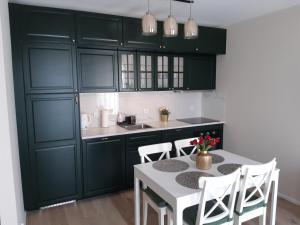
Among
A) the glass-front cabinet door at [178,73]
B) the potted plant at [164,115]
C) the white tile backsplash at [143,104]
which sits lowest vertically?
the potted plant at [164,115]

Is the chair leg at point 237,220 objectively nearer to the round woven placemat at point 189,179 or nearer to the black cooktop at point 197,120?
the round woven placemat at point 189,179

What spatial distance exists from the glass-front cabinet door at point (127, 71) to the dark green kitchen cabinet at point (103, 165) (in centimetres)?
73

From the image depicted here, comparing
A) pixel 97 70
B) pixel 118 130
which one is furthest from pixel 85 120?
pixel 97 70

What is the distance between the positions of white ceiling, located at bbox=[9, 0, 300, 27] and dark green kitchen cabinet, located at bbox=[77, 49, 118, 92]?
518mm

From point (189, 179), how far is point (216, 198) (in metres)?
0.29

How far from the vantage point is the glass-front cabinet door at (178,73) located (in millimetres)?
3548

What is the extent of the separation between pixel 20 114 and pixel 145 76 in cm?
170

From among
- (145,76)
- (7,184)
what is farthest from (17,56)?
(145,76)

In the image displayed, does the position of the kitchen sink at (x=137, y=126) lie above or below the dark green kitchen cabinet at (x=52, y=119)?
below

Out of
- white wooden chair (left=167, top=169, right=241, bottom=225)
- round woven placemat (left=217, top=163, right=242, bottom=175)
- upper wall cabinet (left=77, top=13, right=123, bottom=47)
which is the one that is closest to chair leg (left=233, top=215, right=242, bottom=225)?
white wooden chair (left=167, top=169, right=241, bottom=225)

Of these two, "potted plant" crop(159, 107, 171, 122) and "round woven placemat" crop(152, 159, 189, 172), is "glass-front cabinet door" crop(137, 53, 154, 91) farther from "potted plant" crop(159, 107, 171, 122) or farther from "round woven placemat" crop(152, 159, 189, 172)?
"round woven placemat" crop(152, 159, 189, 172)

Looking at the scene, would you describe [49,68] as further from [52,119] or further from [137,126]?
[137,126]

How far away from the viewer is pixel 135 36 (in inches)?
118

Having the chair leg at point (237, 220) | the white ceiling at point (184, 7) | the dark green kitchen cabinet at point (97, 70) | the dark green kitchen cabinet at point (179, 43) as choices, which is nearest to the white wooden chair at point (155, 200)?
the chair leg at point (237, 220)
